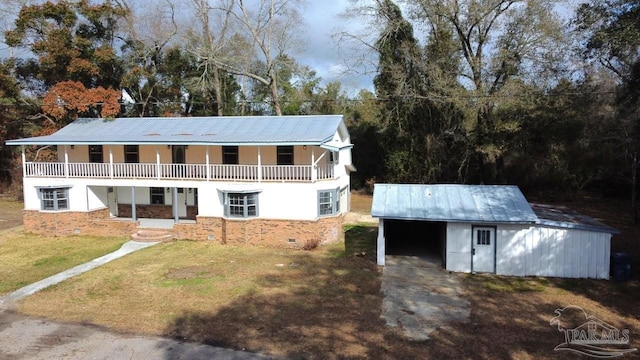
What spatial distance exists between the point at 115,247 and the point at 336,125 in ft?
37.9

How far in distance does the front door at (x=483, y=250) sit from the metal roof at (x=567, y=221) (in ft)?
5.48

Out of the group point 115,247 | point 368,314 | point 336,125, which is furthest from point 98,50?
point 368,314

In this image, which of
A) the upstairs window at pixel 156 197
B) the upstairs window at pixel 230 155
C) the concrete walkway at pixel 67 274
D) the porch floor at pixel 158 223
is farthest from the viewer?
the upstairs window at pixel 156 197

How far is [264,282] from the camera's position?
13.8m

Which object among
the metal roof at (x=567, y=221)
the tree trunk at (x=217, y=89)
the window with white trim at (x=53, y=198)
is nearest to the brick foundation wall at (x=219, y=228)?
the window with white trim at (x=53, y=198)

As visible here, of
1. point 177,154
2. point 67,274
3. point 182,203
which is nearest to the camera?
point 67,274

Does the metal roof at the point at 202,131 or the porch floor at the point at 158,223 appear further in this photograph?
the porch floor at the point at 158,223

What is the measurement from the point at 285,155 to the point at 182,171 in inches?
199

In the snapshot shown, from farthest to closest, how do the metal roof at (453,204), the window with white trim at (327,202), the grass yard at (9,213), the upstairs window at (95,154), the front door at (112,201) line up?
the grass yard at (9,213) < the upstairs window at (95,154) < the front door at (112,201) < the window with white trim at (327,202) < the metal roof at (453,204)

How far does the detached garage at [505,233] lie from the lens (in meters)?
13.8

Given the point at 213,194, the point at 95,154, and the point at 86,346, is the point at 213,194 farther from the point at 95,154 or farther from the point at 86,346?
the point at 86,346

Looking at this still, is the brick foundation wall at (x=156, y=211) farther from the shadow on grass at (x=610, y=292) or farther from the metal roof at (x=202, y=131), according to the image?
the shadow on grass at (x=610, y=292)

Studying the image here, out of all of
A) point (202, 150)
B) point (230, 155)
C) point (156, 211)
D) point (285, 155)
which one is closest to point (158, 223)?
point (156, 211)

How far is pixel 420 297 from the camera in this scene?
12406 mm
